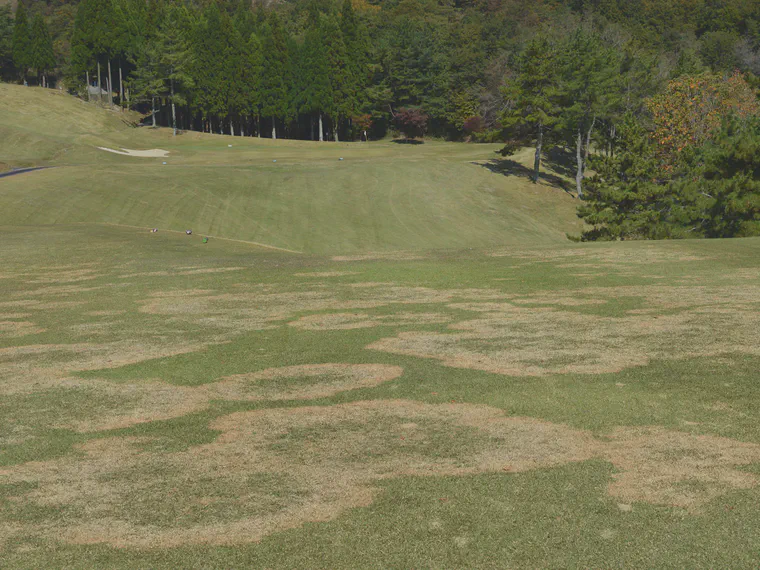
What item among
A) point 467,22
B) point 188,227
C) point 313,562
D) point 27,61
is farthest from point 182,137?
point 313,562

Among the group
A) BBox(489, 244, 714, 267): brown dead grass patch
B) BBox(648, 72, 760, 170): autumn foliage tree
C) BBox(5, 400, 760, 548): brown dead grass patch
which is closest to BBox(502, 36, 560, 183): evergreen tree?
BBox(648, 72, 760, 170): autumn foliage tree

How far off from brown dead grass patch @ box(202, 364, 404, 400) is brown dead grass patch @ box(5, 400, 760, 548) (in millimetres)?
1209

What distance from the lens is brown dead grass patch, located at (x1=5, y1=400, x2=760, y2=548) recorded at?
26.9 ft

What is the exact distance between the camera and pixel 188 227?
48.8 metres

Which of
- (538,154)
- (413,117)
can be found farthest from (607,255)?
(413,117)

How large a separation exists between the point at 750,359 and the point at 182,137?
331ft

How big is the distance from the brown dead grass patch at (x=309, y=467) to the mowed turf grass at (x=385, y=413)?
0.13 ft

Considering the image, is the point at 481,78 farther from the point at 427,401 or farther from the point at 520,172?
the point at 427,401

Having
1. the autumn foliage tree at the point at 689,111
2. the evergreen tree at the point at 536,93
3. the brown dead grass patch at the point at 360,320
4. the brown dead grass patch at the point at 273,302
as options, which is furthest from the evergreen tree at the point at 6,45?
the brown dead grass patch at the point at 360,320

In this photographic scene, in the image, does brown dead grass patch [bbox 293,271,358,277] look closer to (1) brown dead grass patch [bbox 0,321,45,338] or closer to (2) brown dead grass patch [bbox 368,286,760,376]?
(2) brown dead grass patch [bbox 368,286,760,376]

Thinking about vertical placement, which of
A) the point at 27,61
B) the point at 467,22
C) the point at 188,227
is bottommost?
the point at 188,227

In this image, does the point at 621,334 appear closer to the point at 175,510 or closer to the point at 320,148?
the point at 175,510

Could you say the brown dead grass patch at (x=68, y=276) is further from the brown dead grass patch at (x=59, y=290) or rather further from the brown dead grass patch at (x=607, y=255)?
the brown dead grass patch at (x=607, y=255)

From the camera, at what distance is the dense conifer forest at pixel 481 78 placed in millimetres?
62684
